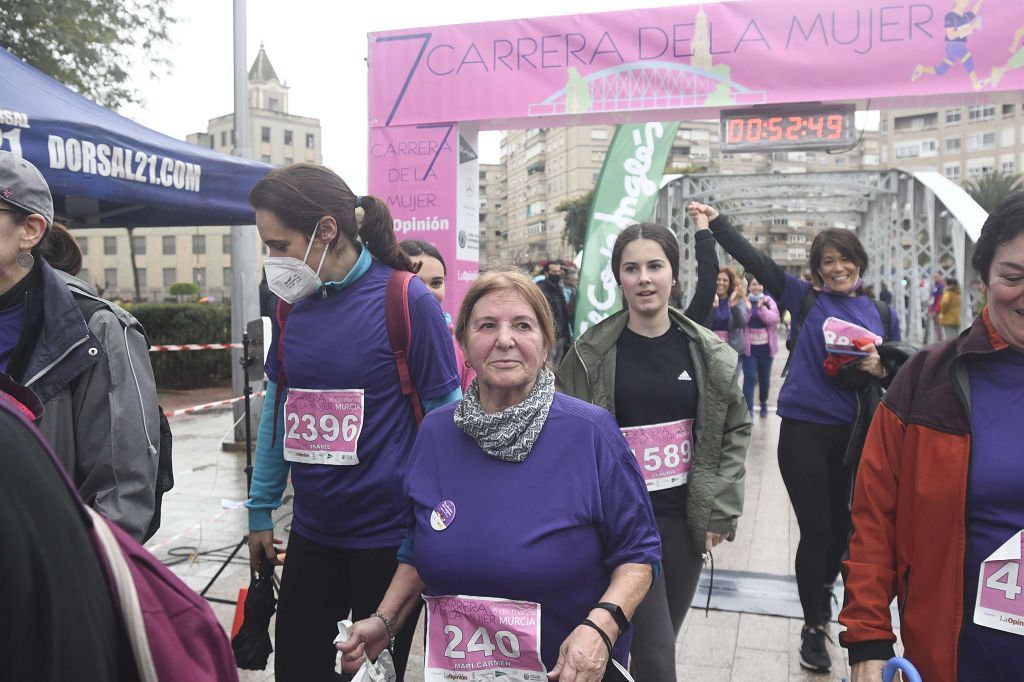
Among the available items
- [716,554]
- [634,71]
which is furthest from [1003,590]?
[634,71]

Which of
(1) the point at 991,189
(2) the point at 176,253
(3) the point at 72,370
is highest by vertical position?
(1) the point at 991,189

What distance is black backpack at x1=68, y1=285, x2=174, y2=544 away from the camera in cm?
208

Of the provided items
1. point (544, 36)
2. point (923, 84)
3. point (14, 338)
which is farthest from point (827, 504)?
point (544, 36)

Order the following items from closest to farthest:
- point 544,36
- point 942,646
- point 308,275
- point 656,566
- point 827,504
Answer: point 942,646
point 656,566
point 308,275
point 827,504
point 544,36

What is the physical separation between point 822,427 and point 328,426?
2.33 m

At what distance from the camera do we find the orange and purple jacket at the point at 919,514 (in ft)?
5.95

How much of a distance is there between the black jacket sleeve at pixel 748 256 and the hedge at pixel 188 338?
12.2 metres

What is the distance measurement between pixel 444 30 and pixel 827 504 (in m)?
6.26

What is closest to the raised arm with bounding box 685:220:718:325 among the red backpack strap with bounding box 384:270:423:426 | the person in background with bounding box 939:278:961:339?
the red backpack strap with bounding box 384:270:423:426

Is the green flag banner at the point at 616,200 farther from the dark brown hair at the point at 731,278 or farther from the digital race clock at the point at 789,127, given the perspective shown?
the dark brown hair at the point at 731,278

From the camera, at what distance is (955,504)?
1.80 meters

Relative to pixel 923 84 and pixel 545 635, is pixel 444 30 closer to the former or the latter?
pixel 923 84

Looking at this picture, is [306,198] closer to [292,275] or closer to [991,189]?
[292,275]

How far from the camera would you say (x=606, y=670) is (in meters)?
1.87
